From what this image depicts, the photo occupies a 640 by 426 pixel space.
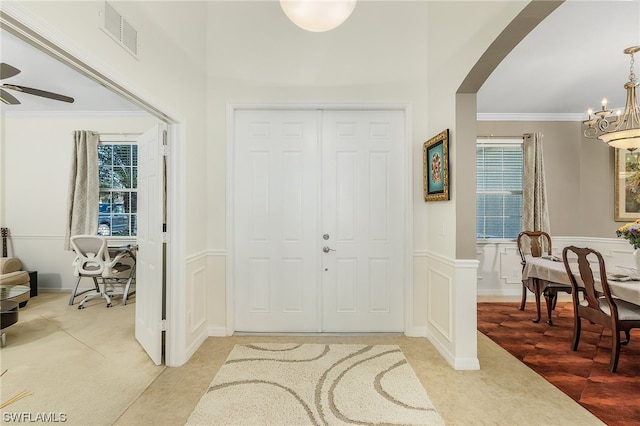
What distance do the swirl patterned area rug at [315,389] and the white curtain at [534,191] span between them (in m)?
3.53

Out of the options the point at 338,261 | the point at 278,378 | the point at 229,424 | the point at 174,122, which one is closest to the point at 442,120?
the point at 338,261

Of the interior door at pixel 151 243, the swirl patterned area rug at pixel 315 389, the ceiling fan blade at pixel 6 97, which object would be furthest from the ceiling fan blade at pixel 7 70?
the swirl patterned area rug at pixel 315 389

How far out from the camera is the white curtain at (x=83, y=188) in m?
4.95

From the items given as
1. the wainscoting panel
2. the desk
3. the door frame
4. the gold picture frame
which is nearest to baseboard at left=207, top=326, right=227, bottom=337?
the door frame

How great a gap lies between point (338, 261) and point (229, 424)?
183 cm

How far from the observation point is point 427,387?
232 cm

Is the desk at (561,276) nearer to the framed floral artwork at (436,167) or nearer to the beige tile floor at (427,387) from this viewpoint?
the beige tile floor at (427,387)

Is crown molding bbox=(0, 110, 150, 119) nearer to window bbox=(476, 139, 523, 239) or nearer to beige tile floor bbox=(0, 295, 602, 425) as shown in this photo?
beige tile floor bbox=(0, 295, 602, 425)

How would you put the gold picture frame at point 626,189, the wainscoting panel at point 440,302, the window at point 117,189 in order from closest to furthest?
the wainscoting panel at point 440,302 < the gold picture frame at point 626,189 < the window at point 117,189

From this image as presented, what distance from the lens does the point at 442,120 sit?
2912mm

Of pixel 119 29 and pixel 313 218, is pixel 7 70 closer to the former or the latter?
pixel 119 29

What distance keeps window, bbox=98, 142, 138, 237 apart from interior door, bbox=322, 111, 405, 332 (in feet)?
12.8

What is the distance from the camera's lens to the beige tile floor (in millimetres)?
1982

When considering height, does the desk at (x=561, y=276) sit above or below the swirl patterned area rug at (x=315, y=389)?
above
